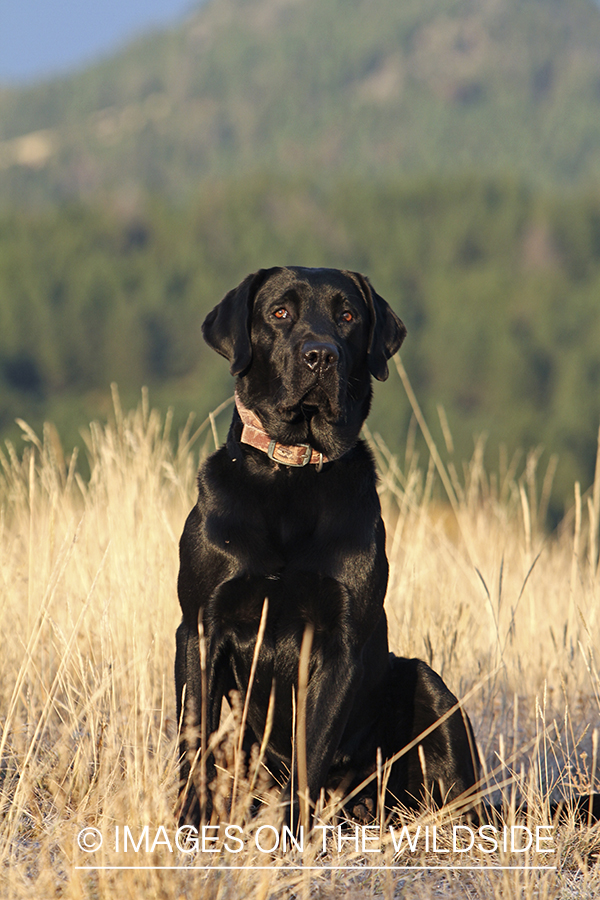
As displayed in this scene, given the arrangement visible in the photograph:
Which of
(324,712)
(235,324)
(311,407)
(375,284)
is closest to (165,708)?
(324,712)

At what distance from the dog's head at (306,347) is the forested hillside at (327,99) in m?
83.7

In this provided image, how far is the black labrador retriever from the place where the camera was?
2453mm

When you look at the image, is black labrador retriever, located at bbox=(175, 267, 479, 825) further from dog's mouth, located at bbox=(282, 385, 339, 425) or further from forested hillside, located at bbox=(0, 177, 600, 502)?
forested hillside, located at bbox=(0, 177, 600, 502)

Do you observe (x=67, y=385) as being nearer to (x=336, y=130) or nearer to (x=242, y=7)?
(x=336, y=130)

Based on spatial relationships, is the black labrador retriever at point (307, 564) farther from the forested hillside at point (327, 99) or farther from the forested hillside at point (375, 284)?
the forested hillside at point (327, 99)

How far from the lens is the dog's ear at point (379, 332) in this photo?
285 centimetres

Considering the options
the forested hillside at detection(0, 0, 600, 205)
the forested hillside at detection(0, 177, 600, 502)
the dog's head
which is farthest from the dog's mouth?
the forested hillside at detection(0, 0, 600, 205)

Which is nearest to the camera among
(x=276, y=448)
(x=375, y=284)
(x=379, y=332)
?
(x=276, y=448)

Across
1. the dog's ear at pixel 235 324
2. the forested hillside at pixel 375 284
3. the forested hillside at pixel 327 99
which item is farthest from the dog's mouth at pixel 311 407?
the forested hillside at pixel 327 99

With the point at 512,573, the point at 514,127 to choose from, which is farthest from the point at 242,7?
the point at 512,573

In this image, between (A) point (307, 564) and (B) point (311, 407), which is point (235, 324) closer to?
(B) point (311, 407)

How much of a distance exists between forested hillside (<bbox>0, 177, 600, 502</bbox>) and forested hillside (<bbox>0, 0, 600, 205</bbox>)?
3566 cm

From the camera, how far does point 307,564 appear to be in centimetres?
245

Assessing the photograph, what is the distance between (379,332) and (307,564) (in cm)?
86
